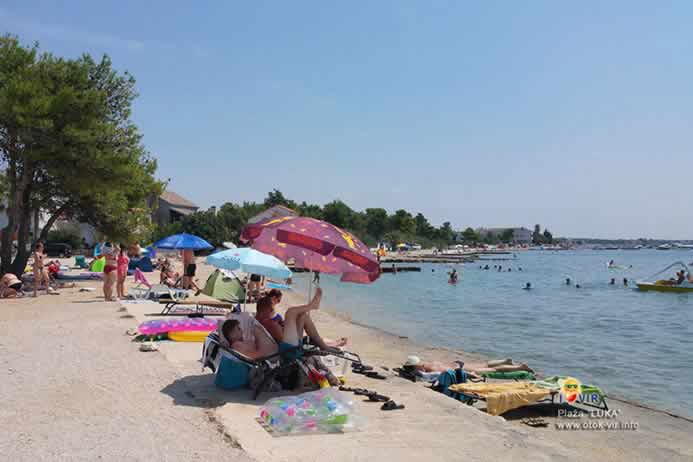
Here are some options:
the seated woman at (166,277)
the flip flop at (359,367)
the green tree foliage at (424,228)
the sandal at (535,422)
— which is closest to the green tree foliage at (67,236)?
the seated woman at (166,277)

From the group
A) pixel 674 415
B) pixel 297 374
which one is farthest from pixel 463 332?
pixel 297 374

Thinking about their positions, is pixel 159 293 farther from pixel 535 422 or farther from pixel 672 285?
pixel 672 285

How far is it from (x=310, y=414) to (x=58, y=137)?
1664 centimetres

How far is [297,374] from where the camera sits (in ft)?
24.5

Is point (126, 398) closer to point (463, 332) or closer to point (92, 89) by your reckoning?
point (463, 332)

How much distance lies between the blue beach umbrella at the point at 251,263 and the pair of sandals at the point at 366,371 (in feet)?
5.76

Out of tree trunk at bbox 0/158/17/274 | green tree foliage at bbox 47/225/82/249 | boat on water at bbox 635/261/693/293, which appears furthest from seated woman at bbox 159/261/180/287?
green tree foliage at bbox 47/225/82/249

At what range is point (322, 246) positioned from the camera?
23.5 feet

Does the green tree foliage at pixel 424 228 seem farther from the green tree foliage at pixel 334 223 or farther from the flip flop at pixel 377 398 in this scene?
the flip flop at pixel 377 398

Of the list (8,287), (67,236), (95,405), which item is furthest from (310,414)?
(67,236)

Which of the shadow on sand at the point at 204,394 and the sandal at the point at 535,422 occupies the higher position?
the shadow on sand at the point at 204,394

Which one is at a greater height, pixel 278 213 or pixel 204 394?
pixel 278 213

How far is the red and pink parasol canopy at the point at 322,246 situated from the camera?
7199 millimetres

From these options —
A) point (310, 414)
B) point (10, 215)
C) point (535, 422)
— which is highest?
point (10, 215)
